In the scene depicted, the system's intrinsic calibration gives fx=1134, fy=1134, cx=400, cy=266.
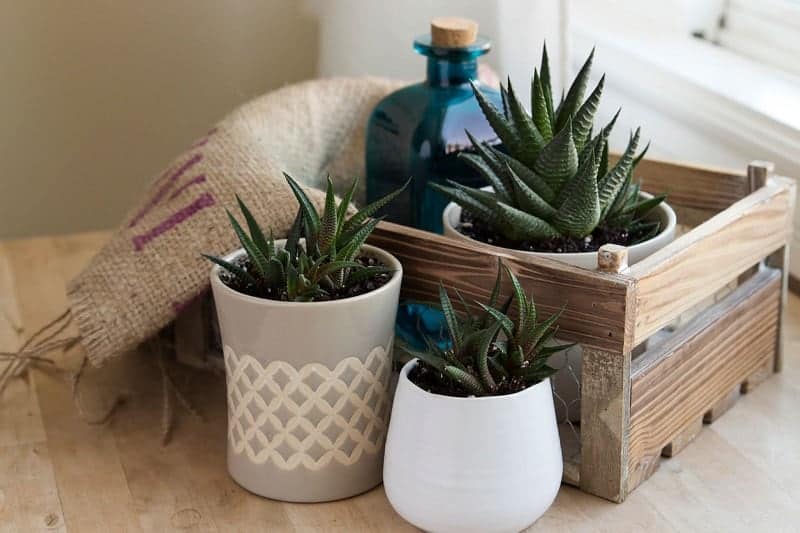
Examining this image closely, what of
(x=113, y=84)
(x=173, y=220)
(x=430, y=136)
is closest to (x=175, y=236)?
(x=173, y=220)

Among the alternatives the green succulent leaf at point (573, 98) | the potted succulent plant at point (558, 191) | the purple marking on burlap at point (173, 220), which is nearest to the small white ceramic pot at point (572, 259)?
the potted succulent plant at point (558, 191)

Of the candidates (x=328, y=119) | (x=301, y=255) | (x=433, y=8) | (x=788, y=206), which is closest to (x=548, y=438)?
(x=301, y=255)

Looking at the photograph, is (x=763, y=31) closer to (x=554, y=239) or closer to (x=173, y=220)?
(x=554, y=239)

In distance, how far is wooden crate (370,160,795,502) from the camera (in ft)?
2.76

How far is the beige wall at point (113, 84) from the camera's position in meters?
1.46

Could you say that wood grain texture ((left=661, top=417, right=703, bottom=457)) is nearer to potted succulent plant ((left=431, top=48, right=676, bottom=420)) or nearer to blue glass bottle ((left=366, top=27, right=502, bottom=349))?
potted succulent plant ((left=431, top=48, right=676, bottom=420))

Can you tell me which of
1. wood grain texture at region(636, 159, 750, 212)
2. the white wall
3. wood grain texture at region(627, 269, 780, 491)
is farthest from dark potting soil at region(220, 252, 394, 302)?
the white wall

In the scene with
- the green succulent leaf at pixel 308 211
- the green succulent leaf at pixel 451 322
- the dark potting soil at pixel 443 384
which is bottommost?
the dark potting soil at pixel 443 384

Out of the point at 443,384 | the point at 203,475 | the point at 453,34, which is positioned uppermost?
the point at 453,34

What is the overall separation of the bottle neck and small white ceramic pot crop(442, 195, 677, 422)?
148 millimetres

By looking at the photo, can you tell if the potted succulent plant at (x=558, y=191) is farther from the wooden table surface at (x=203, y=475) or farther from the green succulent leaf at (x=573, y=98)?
the wooden table surface at (x=203, y=475)

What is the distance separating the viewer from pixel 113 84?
1499 mm

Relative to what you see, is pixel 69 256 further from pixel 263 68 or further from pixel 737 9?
pixel 737 9

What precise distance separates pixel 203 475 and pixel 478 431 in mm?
267
